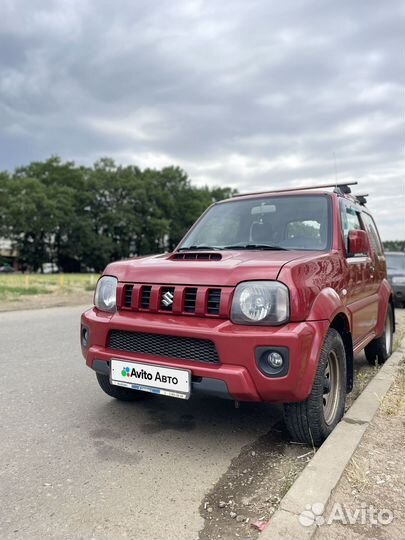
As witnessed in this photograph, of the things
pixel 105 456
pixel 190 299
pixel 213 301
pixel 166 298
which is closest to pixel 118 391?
pixel 105 456

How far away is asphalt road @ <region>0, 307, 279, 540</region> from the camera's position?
86.7 inches

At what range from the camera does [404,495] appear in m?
2.31

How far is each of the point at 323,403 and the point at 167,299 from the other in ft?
4.25

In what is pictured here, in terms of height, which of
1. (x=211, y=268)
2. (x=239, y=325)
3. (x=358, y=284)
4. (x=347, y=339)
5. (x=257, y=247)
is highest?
(x=257, y=247)

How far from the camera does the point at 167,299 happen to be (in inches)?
116

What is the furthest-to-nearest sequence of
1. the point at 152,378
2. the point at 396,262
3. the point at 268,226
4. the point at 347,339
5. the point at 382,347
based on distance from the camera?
the point at 396,262, the point at 382,347, the point at 268,226, the point at 347,339, the point at 152,378

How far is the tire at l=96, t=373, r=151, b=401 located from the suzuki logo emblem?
1.09 m

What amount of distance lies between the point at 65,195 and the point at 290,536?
60.8 meters

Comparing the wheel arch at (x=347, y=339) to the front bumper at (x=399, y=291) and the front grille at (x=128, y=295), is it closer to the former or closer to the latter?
the front grille at (x=128, y=295)

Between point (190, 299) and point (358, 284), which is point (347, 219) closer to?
point (358, 284)

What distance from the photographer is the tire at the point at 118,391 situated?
12.1 ft

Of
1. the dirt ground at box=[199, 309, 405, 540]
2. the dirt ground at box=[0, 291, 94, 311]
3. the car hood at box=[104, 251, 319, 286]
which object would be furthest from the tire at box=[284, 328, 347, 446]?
the dirt ground at box=[0, 291, 94, 311]

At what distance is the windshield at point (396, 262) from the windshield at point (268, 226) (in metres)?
9.45

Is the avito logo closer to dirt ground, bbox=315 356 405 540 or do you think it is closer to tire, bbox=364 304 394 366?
dirt ground, bbox=315 356 405 540
